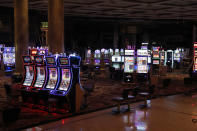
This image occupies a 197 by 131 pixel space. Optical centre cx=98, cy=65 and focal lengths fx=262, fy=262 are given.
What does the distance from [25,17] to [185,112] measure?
10.8 metres

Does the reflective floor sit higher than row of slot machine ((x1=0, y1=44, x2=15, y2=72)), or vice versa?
row of slot machine ((x1=0, y1=44, x2=15, y2=72))

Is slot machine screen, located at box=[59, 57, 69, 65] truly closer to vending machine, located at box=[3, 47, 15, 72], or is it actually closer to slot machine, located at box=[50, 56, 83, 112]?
slot machine, located at box=[50, 56, 83, 112]

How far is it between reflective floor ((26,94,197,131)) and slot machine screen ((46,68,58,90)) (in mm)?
1358

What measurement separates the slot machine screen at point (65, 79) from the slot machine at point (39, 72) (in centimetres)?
80

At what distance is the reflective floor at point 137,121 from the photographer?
20.8ft

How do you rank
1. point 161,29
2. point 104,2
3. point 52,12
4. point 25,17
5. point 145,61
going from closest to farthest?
point 52,12 < point 145,61 < point 25,17 < point 104,2 < point 161,29

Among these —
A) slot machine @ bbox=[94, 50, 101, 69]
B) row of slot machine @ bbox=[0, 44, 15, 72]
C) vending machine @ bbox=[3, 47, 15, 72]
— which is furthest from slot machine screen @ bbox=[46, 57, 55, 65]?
vending machine @ bbox=[3, 47, 15, 72]

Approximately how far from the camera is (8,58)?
808 inches

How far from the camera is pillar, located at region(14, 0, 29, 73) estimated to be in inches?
588

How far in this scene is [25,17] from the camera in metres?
15.2

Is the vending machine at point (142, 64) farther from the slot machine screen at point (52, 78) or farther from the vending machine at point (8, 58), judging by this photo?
the vending machine at point (8, 58)

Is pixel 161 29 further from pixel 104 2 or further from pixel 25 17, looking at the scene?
pixel 25 17

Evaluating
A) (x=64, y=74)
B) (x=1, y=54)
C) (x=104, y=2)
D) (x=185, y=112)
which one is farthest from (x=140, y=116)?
(x=1, y=54)

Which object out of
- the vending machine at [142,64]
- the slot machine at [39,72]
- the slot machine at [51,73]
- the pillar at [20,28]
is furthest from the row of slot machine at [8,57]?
the slot machine at [51,73]
